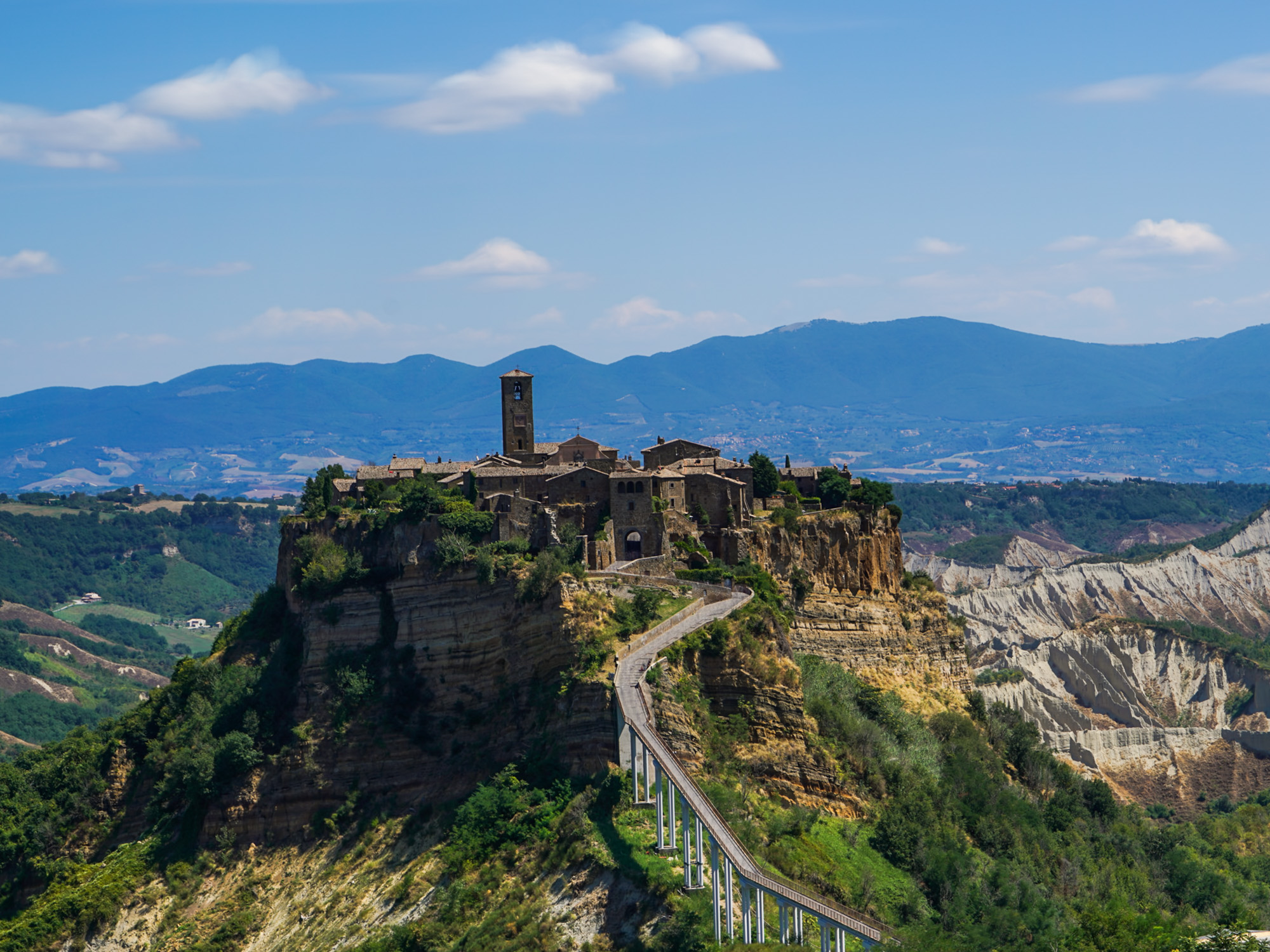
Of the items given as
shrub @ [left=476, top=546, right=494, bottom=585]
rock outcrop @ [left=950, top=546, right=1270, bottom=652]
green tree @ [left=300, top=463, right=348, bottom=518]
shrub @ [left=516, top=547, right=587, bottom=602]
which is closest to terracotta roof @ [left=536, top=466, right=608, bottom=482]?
shrub @ [left=476, top=546, right=494, bottom=585]

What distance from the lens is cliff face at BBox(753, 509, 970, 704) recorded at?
259 feet

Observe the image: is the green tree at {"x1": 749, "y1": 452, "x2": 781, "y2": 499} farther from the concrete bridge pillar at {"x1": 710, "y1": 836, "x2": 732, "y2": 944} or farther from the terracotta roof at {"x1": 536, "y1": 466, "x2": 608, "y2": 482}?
the concrete bridge pillar at {"x1": 710, "y1": 836, "x2": 732, "y2": 944}

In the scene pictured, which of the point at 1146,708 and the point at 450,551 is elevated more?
the point at 450,551

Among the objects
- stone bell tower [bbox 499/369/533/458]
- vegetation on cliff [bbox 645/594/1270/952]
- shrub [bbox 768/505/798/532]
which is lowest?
vegetation on cliff [bbox 645/594/1270/952]

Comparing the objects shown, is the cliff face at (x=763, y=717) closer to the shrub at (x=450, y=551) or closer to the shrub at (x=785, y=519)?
the shrub at (x=450, y=551)

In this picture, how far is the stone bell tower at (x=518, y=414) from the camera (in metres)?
84.3

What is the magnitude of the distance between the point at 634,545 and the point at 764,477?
11.8m

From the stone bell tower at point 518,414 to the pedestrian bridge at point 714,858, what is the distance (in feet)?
81.9

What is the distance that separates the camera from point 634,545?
74812 mm

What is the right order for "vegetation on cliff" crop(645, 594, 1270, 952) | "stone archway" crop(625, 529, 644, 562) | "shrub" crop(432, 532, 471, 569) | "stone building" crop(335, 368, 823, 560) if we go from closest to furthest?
"vegetation on cliff" crop(645, 594, 1270, 952) → "shrub" crop(432, 532, 471, 569) → "stone building" crop(335, 368, 823, 560) → "stone archway" crop(625, 529, 644, 562)

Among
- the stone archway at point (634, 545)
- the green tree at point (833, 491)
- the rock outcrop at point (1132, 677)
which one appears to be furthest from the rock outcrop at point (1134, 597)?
the stone archway at point (634, 545)

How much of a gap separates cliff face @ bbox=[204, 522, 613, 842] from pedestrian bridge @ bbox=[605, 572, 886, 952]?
734 cm

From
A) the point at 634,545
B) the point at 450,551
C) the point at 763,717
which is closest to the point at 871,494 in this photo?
the point at 634,545

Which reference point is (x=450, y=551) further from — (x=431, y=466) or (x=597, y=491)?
(x=431, y=466)
